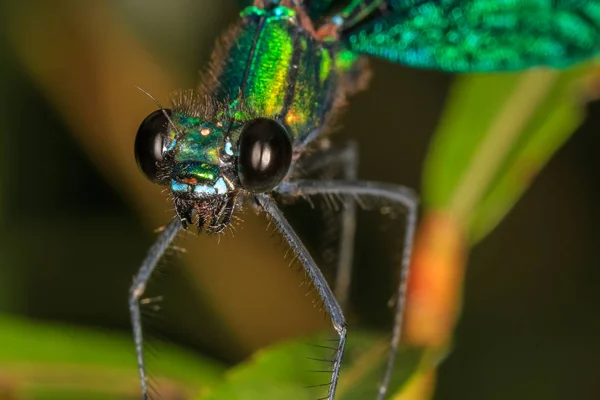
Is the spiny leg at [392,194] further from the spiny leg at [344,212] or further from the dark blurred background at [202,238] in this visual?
the dark blurred background at [202,238]

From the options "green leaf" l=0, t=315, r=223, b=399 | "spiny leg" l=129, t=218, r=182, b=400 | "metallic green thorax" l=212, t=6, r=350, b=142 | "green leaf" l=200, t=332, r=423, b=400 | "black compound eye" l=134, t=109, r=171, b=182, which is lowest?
"green leaf" l=200, t=332, r=423, b=400

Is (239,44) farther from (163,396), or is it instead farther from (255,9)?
(163,396)

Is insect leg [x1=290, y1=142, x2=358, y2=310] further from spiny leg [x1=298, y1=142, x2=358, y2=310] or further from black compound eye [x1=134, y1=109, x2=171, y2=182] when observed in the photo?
black compound eye [x1=134, y1=109, x2=171, y2=182]

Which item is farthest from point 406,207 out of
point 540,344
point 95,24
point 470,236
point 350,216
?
point 95,24

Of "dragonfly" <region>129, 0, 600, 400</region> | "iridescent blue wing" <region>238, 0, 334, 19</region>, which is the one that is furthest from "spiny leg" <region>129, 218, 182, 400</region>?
"iridescent blue wing" <region>238, 0, 334, 19</region>

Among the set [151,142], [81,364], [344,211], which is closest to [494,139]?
[344,211]
